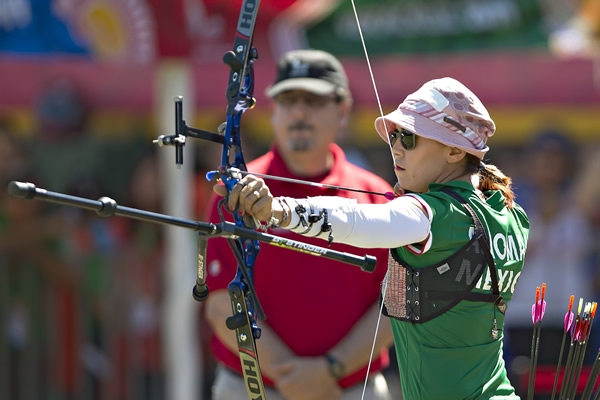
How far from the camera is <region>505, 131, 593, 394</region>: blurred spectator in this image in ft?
23.7

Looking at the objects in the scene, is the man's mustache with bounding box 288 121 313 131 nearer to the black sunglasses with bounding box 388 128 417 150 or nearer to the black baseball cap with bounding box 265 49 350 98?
the black baseball cap with bounding box 265 49 350 98

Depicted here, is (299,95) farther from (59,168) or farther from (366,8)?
(366,8)

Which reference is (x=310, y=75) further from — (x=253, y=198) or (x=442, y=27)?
(x=442, y=27)

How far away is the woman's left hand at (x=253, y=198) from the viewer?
3012mm

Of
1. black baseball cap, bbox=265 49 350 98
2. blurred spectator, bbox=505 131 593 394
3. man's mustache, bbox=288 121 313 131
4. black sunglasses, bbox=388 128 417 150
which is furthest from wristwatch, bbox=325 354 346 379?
blurred spectator, bbox=505 131 593 394

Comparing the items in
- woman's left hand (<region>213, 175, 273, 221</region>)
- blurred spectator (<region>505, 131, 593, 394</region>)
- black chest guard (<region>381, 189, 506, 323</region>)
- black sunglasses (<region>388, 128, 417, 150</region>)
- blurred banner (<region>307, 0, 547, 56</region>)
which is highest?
blurred banner (<region>307, 0, 547, 56</region>)

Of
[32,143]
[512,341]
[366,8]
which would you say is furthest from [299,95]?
[366,8]

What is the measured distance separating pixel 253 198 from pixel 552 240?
15.1ft

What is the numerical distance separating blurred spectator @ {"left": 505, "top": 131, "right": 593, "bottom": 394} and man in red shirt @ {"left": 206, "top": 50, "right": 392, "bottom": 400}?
8.91 ft

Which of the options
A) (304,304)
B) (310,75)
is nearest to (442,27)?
(310,75)

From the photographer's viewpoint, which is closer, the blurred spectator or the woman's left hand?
the woman's left hand

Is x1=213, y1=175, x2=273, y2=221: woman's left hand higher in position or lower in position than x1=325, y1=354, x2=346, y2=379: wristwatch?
higher

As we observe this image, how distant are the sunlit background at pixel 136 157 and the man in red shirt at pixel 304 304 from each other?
1.86 metres

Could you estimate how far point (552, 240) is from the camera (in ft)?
23.8
